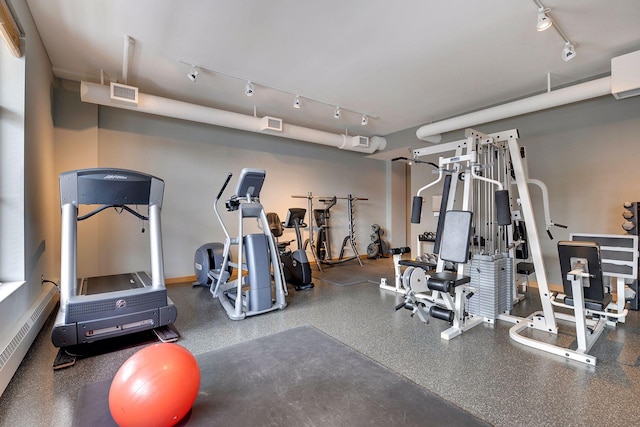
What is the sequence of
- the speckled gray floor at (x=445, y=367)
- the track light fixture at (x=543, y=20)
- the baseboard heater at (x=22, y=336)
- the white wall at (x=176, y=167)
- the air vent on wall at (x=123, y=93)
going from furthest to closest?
the white wall at (x=176, y=167) → the air vent on wall at (x=123, y=93) → the track light fixture at (x=543, y=20) → the baseboard heater at (x=22, y=336) → the speckled gray floor at (x=445, y=367)

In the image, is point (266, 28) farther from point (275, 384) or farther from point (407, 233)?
point (407, 233)

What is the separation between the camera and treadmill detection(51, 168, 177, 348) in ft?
7.98

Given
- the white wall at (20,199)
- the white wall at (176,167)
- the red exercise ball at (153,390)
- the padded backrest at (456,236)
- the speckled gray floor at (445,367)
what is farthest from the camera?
the white wall at (176,167)

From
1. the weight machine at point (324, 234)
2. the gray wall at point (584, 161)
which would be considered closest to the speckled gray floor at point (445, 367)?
the gray wall at point (584, 161)

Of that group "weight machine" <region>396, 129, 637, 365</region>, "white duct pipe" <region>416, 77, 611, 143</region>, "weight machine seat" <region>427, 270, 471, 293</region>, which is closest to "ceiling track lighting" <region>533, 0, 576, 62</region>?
"white duct pipe" <region>416, 77, 611, 143</region>

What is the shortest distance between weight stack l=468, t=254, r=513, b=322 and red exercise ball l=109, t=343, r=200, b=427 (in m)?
2.96

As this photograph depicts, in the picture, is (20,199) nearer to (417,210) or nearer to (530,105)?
(417,210)

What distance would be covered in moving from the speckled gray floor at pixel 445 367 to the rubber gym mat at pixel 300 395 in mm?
133

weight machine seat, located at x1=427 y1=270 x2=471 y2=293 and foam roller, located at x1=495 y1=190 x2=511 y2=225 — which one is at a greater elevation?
foam roller, located at x1=495 y1=190 x2=511 y2=225

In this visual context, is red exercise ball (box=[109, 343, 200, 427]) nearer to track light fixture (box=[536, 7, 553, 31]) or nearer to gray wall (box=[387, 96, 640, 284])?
track light fixture (box=[536, 7, 553, 31])

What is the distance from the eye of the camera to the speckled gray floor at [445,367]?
1.81 meters

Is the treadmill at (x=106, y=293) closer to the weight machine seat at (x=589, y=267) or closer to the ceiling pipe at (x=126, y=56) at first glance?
the ceiling pipe at (x=126, y=56)

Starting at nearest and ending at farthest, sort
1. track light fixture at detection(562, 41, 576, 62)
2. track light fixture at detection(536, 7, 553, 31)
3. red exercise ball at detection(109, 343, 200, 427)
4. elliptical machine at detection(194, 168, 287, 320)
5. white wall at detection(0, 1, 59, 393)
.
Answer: red exercise ball at detection(109, 343, 200, 427) < white wall at detection(0, 1, 59, 393) < track light fixture at detection(536, 7, 553, 31) < track light fixture at detection(562, 41, 576, 62) < elliptical machine at detection(194, 168, 287, 320)

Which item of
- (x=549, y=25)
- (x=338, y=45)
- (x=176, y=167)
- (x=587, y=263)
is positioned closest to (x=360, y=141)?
(x=338, y=45)
